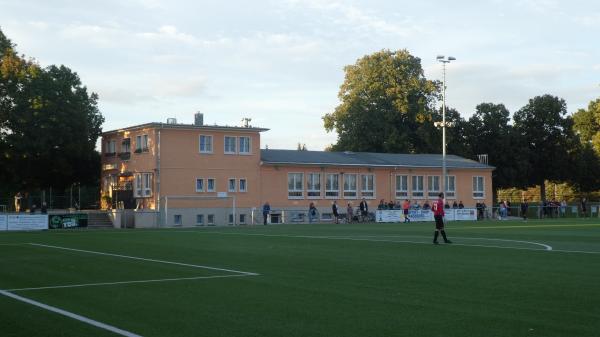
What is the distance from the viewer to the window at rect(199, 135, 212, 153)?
2206 inches

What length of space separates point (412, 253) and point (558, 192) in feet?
295

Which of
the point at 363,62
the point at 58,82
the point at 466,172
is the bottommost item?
the point at 466,172

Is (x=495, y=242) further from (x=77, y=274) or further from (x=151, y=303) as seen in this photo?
(x=151, y=303)

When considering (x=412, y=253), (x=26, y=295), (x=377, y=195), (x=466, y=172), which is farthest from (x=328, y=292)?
(x=466, y=172)

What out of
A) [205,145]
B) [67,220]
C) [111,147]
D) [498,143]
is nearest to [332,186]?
[205,145]

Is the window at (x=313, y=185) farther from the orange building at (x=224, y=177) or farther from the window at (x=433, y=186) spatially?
the window at (x=433, y=186)

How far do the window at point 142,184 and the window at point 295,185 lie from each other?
11433mm

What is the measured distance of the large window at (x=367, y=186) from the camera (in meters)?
63.7

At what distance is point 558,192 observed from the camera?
104m

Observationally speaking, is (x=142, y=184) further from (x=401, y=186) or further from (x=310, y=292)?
(x=310, y=292)

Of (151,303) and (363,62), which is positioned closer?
(151,303)

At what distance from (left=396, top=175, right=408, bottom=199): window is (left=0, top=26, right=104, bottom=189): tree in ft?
87.0

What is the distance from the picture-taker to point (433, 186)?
68.3 meters

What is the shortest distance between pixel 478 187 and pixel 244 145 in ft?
83.5
